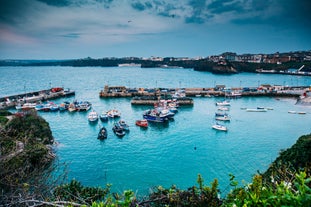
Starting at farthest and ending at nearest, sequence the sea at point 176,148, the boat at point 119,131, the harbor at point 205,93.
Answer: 1. the harbor at point 205,93
2. the boat at point 119,131
3. the sea at point 176,148

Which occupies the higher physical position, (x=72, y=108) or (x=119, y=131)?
(x=72, y=108)

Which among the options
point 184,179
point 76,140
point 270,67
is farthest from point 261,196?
point 270,67

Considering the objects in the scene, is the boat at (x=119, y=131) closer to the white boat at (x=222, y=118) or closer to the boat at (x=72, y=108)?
the white boat at (x=222, y=118)

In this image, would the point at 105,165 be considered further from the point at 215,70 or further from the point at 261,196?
the point at 215,70

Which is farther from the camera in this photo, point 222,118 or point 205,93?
point 205,93

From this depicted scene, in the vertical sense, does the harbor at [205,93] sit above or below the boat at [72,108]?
above

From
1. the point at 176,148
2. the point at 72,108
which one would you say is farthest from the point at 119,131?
the point at 72,108

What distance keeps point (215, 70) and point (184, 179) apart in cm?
9629

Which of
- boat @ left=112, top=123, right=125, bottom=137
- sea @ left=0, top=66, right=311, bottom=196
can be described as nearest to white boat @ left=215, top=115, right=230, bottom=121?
sea @ left=0, top=66, right=311, bottom=196

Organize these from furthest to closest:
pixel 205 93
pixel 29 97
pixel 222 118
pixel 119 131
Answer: pixel 205 93 → pixel 29 97 → pixel 222 118 → pixel 119 131

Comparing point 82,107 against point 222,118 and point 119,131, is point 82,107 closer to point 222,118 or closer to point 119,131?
point 119,131

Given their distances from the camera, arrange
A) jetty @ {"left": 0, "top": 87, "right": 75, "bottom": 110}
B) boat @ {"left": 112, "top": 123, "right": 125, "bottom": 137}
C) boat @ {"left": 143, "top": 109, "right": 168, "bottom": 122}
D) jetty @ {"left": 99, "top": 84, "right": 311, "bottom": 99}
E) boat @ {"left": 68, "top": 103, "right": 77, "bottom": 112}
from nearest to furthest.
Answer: boat @ {"left": 112, "top": 123, "right": 125, "bottom": 137} → boat @ {"left": 143, "top": 109, "right": 168, "bottom": 122} → boat @ {"left": 68, "top": 103, "right": 77, "bottom": 112} → jetty @ {"left": 0, "top": 87, "right": 75, "bottom": 110} → jetty @ {"left": 99, "top": 84, "right": 311, "bottom": 99}

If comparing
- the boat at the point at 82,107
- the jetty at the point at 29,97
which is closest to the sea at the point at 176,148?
the boat at the point at 82,107

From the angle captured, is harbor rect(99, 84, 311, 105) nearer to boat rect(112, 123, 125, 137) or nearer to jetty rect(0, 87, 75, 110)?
jetty rect(0, 87, 75, 110)
